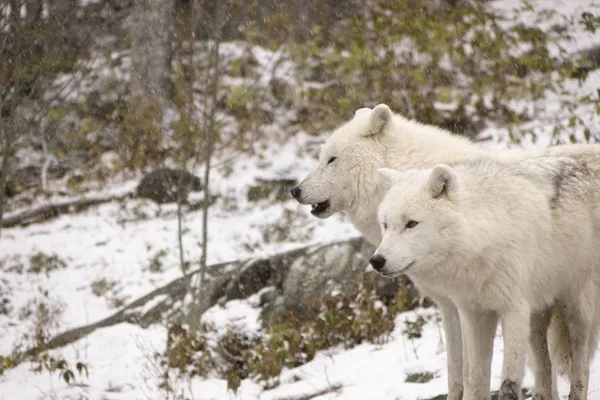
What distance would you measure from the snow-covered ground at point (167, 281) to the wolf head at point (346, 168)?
62.1 inches

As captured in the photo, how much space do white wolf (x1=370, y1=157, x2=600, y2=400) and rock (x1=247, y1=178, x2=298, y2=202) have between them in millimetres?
8156

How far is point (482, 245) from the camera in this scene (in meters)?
3.94

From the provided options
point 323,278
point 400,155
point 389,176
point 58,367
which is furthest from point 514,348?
point 58,367

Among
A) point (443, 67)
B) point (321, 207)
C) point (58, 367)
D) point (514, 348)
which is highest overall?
point (443, 67)

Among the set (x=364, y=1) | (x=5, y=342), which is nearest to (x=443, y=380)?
(x=5, y=342)

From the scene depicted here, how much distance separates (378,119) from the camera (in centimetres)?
499

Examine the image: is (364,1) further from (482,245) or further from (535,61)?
(482,245)

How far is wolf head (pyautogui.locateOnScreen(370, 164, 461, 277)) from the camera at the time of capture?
3.88 metres

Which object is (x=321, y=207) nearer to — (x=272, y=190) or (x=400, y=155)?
(x=400, y=155)

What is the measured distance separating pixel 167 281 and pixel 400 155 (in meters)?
6.51

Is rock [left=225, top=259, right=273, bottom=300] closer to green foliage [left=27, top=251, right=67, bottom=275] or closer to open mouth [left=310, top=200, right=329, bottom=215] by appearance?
open mouth [left=310, top=200, right=329, bottom=215]

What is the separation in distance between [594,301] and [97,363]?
5.89m

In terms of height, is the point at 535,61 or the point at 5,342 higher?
the point at 535,61

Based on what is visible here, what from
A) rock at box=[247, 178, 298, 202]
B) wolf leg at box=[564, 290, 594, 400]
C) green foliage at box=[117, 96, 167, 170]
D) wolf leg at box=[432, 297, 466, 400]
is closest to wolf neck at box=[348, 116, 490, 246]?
wolf leg at box=[432, 297, 466, 400]
